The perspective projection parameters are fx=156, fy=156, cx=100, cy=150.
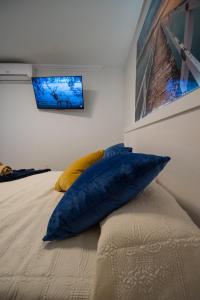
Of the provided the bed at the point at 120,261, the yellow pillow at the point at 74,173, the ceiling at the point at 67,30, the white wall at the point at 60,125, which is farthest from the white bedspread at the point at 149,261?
the white wall at the point at 60,125

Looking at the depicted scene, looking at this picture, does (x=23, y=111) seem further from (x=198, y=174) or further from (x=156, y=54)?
(x=198, y=174)

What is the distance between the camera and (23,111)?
9.68 ft

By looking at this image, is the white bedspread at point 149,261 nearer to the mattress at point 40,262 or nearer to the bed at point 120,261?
the bed at point 120,261

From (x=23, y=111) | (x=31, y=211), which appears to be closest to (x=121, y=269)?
(x=31, y=211)

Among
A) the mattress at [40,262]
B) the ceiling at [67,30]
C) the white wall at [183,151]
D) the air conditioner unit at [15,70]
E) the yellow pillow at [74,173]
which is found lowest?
the mattress at [40,262]

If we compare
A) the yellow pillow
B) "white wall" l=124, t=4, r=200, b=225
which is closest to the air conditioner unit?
the yellow pillow

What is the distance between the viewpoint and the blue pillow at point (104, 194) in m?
0.55

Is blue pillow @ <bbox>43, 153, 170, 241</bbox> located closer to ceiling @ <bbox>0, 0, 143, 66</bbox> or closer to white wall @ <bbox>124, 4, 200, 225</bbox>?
white wall @ <bbox>124, 4, 200, 225</bbox>

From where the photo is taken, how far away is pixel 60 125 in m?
2.99

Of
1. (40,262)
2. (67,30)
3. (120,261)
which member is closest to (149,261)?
(120,261)

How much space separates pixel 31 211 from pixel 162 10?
58.6 inches

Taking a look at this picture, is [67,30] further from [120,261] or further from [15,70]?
[120,261]

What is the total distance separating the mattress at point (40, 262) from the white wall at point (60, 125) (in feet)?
7.43

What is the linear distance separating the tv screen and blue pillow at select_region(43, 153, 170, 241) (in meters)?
2.43
